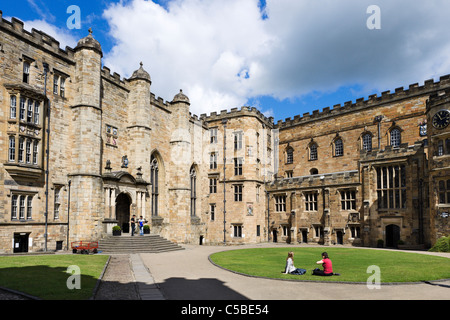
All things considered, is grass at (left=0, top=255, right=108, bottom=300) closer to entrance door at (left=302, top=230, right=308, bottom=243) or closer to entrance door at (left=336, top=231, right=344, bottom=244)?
entrance door at (left=336, top=231, right=344, bottom=244)

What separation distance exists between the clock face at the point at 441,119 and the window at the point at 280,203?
61.1ft

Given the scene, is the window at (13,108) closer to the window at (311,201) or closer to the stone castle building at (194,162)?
the stone castle building at (194,162)

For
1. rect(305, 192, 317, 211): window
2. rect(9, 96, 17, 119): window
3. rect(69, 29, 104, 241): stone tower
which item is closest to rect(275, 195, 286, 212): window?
rect(305, 192, 317, 211): window

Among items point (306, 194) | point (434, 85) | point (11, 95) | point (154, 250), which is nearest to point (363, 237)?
point (306, 194)

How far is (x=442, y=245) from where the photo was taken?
27.5 meters

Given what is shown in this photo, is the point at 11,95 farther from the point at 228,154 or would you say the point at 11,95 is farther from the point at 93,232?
the point at 228,154

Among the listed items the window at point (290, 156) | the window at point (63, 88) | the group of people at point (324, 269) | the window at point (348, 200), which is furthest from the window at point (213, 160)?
Answer: the group of people at point (324, 269)

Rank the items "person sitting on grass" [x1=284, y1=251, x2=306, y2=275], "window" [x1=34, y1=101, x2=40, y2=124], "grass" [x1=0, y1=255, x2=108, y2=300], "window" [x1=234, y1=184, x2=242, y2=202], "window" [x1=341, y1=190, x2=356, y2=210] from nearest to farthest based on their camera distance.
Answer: "grass" [x1=0, y1=255, x2=108, y2=300] < "person sitting on grass" [x1=284, y1=251, x2=306, y2=275] < "window" [x1=34, y1=101, x2=40, y2=124] < "window" [x1=341, y1=190, x2=356, y2=210] < "window" [x1=234, y1=184, x2=242, y2=202]

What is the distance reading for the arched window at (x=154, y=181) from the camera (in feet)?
123

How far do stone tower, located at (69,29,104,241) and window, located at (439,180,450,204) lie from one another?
27.7 metres

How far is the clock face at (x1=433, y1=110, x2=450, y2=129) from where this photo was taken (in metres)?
28.8

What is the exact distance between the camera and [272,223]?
43.7 meters

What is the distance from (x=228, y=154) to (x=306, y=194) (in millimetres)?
10549

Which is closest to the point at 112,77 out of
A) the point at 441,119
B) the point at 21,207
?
the point at 21,207
